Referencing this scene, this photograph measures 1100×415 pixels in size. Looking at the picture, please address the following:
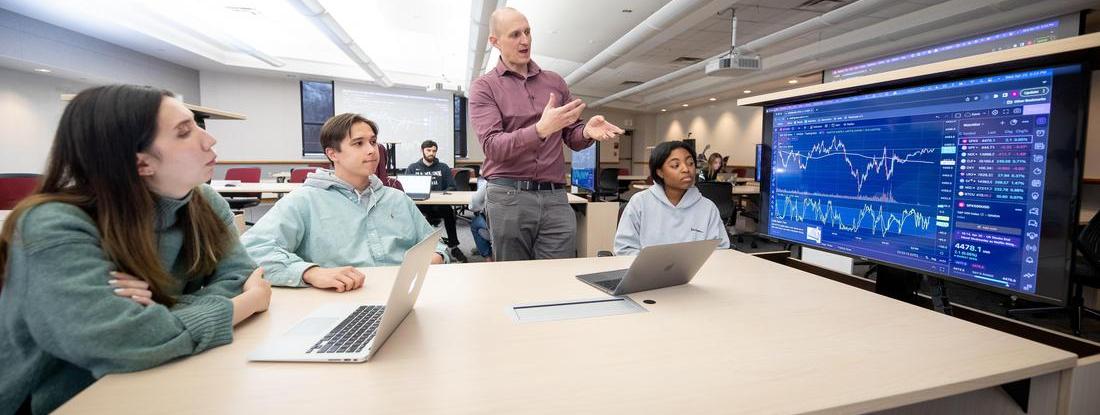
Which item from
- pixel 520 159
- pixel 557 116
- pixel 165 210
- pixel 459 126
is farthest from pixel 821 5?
pixel 459 126

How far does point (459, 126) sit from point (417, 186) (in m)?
8.37

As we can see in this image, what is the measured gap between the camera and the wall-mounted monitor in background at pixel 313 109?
10.7 m

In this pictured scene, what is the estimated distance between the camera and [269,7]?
6.73 m

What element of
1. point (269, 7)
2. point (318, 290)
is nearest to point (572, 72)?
point (269, 7)

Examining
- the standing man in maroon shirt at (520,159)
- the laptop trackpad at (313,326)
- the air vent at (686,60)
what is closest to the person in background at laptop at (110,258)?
the laptop trackpad at (313,326)

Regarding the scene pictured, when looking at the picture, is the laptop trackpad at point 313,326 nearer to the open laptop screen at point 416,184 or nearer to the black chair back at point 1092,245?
the open laptop screen at point 416,184

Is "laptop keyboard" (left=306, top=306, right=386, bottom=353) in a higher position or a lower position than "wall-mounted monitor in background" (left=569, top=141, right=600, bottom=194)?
lower

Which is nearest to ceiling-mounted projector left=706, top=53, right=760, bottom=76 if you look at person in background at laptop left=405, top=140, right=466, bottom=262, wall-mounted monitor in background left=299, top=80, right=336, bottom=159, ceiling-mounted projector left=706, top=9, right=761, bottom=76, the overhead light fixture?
ceiling-mounted projector left=706, top=9, right=761, bottom=76

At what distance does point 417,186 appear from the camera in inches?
173

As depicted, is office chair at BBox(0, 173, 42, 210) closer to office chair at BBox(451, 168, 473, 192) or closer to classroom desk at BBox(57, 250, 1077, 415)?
classroom desk at BBox(57, 250, 1077, 415)

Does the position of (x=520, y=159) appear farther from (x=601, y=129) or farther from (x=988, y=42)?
(x=988, y=42)

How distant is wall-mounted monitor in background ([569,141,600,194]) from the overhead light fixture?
3.45 meters

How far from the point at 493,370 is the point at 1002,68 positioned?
111 cm

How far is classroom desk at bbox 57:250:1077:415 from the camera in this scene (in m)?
0.68
